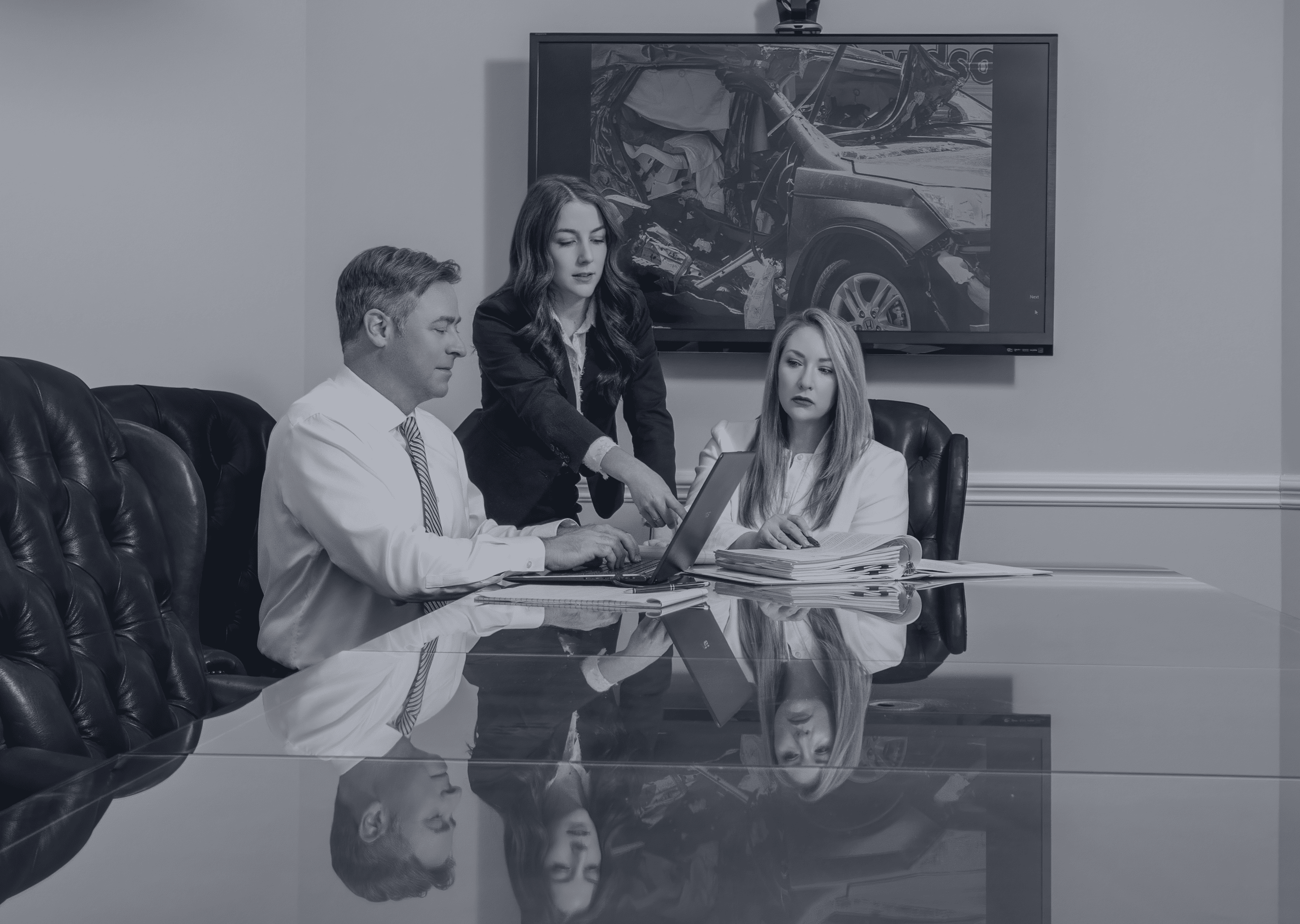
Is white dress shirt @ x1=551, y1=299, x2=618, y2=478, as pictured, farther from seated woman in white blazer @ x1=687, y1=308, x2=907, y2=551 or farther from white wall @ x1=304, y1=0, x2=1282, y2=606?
white wall @ x1=304, y1=0, x2=1282, y2=606

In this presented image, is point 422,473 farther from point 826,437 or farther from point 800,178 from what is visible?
point 800,178

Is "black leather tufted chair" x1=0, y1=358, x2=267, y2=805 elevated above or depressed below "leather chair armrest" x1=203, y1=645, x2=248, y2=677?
above

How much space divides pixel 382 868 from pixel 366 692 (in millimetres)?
376

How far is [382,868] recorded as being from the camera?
500mm

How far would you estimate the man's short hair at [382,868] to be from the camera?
0.48 meters

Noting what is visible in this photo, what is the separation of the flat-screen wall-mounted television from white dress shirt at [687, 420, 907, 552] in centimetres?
75

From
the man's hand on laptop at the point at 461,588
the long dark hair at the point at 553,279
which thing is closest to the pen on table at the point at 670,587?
the man's hand on laptop at the point at 461,588

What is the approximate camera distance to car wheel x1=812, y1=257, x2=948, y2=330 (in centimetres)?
311

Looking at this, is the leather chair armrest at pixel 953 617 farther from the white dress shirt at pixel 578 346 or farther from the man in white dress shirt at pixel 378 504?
the white dress shirt at pixel 578 346

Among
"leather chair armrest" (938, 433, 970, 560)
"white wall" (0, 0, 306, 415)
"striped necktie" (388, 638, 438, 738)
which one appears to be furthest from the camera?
"leather chair armrest" (938, 433, 970, 560)

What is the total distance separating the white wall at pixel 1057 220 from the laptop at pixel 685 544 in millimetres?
1503

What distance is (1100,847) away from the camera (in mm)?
524

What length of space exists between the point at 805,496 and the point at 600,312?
23.5 inches

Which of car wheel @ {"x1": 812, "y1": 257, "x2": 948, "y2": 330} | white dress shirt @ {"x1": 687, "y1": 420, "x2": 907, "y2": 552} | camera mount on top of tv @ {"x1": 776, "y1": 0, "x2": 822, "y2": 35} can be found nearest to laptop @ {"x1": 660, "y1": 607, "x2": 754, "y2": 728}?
white dress shirt @ {"x1": 687, "y1": 420, "x2": 907, "y2": 552}
